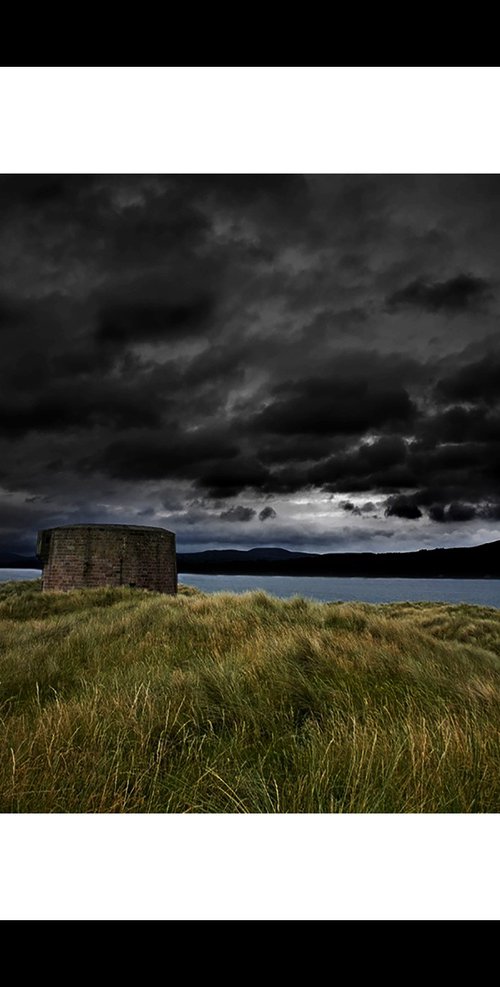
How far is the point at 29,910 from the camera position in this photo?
1.62 meters

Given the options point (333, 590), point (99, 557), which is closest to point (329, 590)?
point (333, 590)

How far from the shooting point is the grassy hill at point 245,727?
1.90 m

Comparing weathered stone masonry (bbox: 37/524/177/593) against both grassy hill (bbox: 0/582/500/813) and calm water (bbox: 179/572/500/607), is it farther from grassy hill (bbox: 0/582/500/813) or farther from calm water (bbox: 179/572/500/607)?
grassy hill (bbox: 0/582/500/813)

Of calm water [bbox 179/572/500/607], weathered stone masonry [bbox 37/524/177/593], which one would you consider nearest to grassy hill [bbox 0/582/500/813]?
calm water [bbox 179/572/500/607]

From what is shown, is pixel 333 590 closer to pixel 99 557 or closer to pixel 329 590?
pixel 329 590

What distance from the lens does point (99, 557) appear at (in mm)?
17812

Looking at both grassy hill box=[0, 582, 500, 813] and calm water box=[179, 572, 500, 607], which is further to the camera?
calm water box=[179, 572, 500, 607]

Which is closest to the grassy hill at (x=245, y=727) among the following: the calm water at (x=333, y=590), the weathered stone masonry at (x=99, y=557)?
the calm water at (x=333, y=590)

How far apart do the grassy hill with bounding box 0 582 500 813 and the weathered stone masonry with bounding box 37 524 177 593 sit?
1279cm

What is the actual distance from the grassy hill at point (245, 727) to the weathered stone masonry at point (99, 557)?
42.0 feet

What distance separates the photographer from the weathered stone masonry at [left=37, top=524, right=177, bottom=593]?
698 inches
